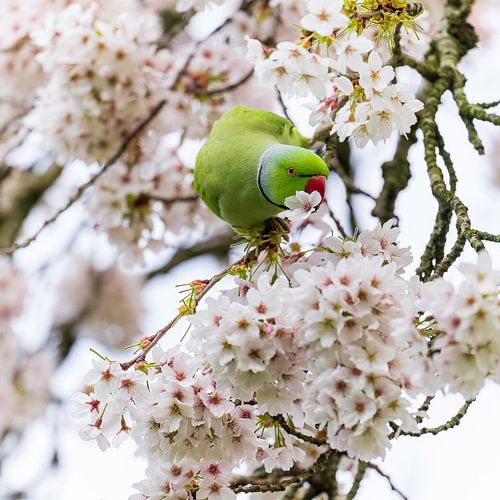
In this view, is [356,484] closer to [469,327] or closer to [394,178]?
[469,327]

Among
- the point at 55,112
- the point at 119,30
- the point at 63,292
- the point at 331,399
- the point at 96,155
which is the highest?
the point at 331,399

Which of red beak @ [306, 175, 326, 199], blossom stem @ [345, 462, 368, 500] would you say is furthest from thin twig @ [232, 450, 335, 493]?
red beak @ [306, 175, 326, 199]

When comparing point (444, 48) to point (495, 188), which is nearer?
point (444, 48)

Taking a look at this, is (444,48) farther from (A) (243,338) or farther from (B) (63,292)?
(B) (63,292)

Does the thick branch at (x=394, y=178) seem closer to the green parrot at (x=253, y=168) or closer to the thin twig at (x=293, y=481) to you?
the green parrot at (x=253, y=168)

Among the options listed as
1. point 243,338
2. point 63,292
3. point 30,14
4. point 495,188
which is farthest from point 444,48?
point 63,292

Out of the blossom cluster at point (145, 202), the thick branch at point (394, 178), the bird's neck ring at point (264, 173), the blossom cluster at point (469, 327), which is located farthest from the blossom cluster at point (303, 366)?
the blossom cluster at point (145, 202)

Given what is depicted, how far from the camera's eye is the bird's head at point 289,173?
1.46 meters

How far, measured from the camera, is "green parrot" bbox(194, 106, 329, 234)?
148 centimetres

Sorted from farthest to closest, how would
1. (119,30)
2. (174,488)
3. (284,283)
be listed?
(119,30) → (174,488) → (284,283)

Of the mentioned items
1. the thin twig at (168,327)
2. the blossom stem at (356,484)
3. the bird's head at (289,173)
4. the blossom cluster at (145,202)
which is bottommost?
the blossom cluster at (145,202)

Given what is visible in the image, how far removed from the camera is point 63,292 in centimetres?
480

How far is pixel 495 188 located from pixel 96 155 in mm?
2852

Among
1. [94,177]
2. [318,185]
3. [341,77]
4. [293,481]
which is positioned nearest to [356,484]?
[293,481]
